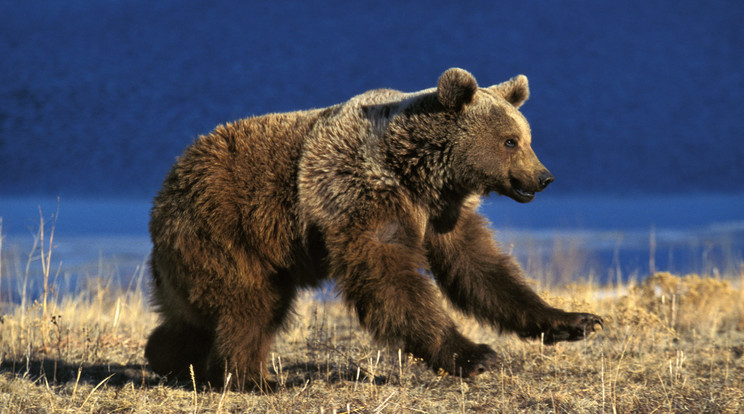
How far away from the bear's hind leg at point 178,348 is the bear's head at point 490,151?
2.26m

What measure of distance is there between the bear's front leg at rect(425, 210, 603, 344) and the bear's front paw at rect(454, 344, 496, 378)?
618mm

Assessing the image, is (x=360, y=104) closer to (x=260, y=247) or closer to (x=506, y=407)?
(x=260, y=247)

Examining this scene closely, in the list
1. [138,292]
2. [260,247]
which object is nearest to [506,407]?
[260,247]

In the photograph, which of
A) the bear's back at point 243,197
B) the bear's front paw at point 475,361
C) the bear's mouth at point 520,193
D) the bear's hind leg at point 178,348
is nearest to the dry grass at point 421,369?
the bear's hind leg at point 178,348

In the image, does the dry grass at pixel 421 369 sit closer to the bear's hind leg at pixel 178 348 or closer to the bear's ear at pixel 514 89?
the bear's hind leg at pixel 178 348

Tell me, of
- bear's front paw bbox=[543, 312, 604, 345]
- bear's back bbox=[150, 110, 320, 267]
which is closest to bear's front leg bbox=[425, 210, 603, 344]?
bear's front paw bbox=[543, 312, 604, 345]

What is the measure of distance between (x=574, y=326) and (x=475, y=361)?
0.77 meters

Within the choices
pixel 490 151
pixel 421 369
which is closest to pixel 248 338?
pixel 421 369

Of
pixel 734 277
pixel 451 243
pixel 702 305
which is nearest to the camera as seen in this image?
pixel 451 243

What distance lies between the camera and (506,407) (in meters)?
4.39

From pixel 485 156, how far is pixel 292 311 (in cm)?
174

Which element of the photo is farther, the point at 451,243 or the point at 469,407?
the point at 451,243

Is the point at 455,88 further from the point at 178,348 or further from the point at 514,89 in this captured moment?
the point at 178,348

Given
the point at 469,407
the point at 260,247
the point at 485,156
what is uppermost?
the point at 485,156
